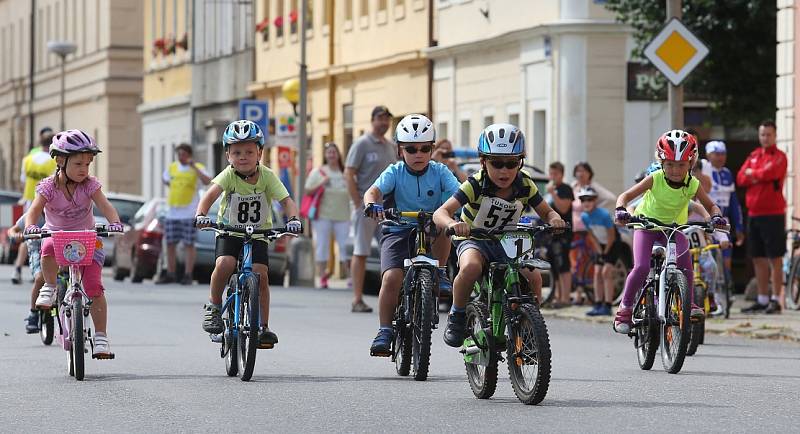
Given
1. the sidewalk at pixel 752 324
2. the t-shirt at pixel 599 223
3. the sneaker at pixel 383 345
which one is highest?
the t-shirt at pixel 599 223

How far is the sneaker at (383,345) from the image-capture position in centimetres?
1458

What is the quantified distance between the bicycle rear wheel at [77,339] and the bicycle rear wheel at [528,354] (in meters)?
3.05

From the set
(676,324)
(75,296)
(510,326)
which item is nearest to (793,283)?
(676,324)

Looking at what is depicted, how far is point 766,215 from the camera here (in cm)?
2352

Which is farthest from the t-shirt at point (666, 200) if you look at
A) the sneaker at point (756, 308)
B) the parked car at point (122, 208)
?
the parked car at point (122, 208)

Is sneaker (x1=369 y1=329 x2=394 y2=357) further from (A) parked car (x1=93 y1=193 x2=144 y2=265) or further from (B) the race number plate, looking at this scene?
(A) parked car (x1=93 y1=193 x2=144 y2=265)

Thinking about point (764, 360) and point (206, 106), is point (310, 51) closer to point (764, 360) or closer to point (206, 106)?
point (206, 106)

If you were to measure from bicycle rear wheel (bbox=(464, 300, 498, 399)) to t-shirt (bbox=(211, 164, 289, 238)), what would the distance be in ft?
7.07

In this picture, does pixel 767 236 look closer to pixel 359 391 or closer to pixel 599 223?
pixel 599 223

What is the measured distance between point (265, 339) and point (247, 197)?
3.31ft

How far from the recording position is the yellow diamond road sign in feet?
72.6

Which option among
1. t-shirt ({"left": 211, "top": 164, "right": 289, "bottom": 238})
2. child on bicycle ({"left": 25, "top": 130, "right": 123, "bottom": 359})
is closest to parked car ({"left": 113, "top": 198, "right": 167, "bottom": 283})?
child on bicycle ({"left": 25, "top": 130, "right": 123, "bottom": 359})

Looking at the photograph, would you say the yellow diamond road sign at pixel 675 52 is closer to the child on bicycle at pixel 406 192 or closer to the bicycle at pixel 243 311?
the child on bicycle at pixel 406 192

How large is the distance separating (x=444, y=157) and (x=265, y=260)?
9573mm
